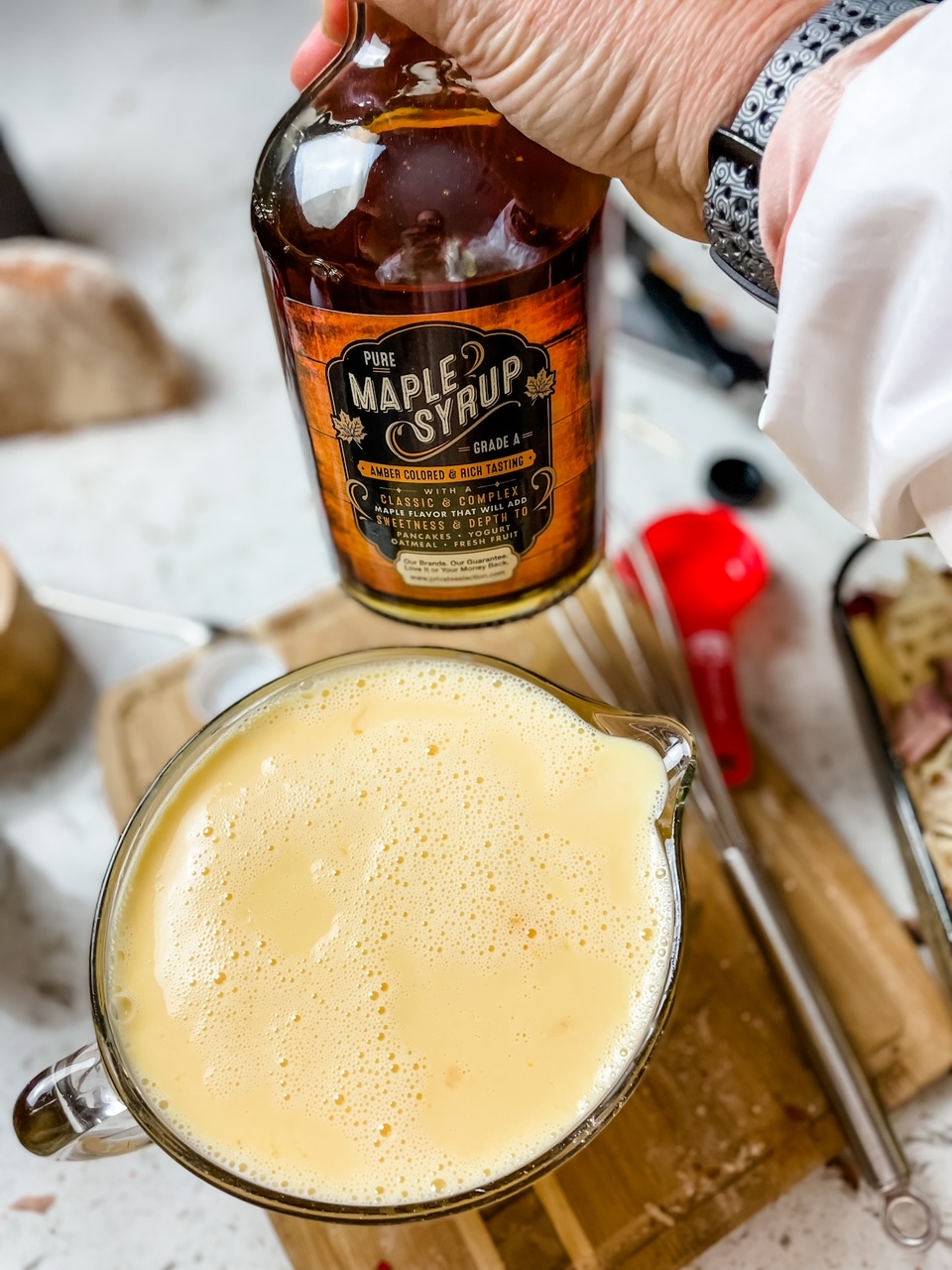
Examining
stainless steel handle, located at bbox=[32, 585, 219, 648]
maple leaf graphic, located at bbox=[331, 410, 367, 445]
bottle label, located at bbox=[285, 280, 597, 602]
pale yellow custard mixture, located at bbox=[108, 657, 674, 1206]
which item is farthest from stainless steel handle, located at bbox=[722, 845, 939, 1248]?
stainless steel handle, located at bbox=[32, 585, 219, 648]

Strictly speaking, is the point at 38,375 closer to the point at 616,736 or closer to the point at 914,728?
the point at 616,736

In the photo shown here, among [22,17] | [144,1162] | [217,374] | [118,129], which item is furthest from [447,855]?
[22,17]

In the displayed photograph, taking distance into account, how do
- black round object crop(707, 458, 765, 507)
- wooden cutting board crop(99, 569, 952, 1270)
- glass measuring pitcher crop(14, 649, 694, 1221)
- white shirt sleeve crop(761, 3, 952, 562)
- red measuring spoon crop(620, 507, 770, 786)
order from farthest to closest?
black round object crop(707, 458, 765, 507)
red measuring spoon crop(620, 507, 770, 786)
wooden cutting board crop(99, 569, 952, 1270)
glass measuring pitcher crop(14, 649, 694, 1221)
white shirt sleeve crop(761, 3, 952, 562)

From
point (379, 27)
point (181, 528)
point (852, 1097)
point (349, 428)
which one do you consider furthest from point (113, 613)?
point (852, 1097)

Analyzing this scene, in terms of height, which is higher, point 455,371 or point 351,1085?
point 455,371

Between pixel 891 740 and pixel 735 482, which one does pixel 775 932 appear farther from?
pixel 735 482

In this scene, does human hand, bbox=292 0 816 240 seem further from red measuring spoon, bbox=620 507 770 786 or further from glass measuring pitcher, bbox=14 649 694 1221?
red measuring spoon, bbox=620 507 770 786
